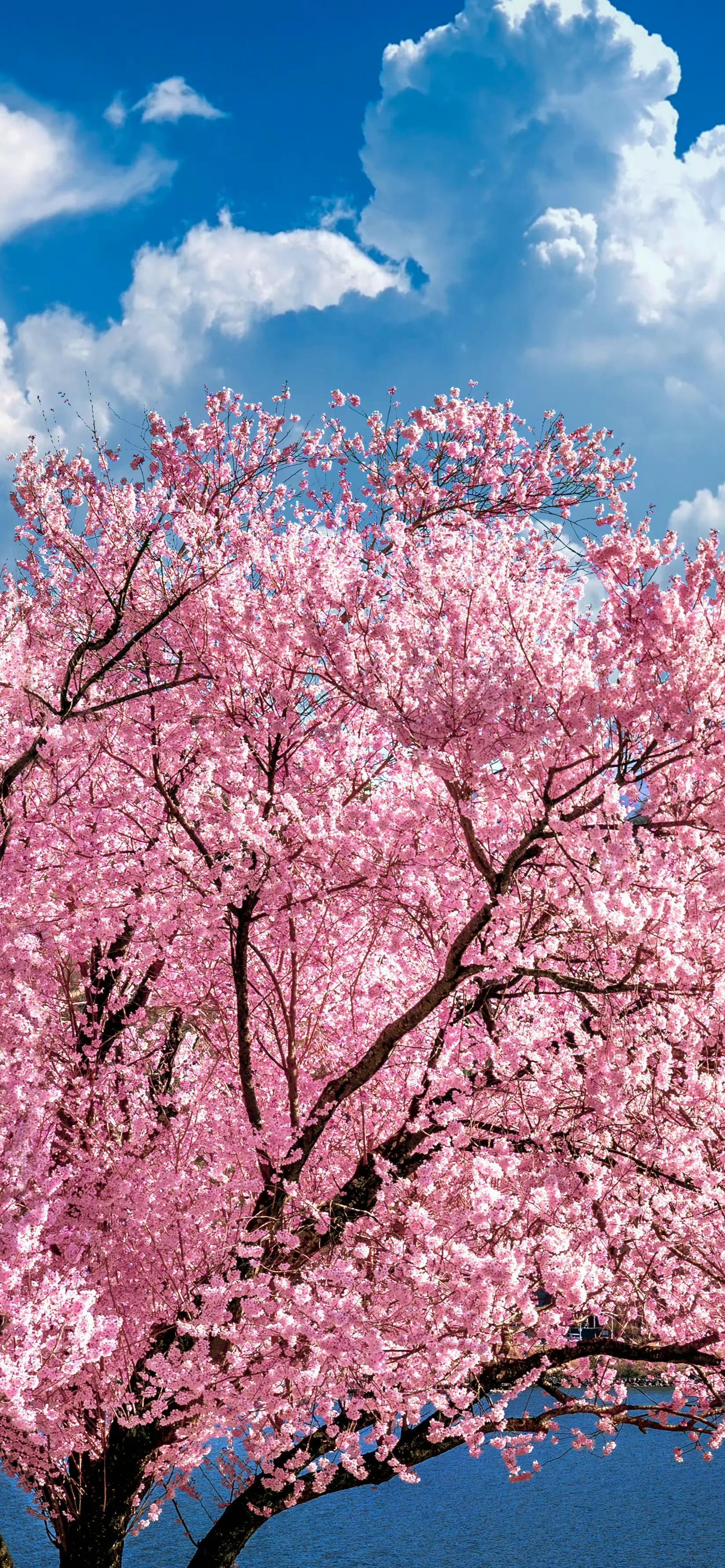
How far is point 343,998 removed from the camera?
10141 millimetres

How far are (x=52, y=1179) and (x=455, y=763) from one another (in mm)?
4832

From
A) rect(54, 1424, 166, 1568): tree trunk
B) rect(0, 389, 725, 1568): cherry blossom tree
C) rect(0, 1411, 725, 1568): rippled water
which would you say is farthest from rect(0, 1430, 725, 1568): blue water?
rect(54, 1424, 166, 1568): tree trunk

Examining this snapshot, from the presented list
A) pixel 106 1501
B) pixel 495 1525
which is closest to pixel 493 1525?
pixel 495 1525

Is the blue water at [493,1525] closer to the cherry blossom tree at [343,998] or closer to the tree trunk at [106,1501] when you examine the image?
the cherry blossom tree at [343,998]

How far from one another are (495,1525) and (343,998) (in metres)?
25.5

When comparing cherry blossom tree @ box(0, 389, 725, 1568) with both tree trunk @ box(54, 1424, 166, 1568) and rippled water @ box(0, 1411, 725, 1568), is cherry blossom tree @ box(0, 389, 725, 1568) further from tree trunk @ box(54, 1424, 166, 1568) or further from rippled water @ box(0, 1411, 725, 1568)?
rippled water @ box(0, 1411, 725, 1568)

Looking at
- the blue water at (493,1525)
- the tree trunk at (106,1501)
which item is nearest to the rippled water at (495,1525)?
the blue water at (493,1525)

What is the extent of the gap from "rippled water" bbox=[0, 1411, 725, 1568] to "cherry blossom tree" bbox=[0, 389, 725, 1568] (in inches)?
704

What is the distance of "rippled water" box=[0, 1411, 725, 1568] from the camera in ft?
80.8

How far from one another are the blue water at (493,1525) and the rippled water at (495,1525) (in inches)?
2.1

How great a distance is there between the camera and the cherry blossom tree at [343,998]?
652 cm

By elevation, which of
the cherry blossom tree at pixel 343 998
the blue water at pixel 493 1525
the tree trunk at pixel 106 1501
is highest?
the cherry blossom tree at pixel 343 998

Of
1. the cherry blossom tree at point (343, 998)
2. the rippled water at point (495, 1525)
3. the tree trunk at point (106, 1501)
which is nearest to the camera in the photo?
the cherry blossom tree at point (343, 998)

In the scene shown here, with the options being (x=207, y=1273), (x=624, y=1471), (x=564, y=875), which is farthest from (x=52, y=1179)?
(x=624, y=1471)
